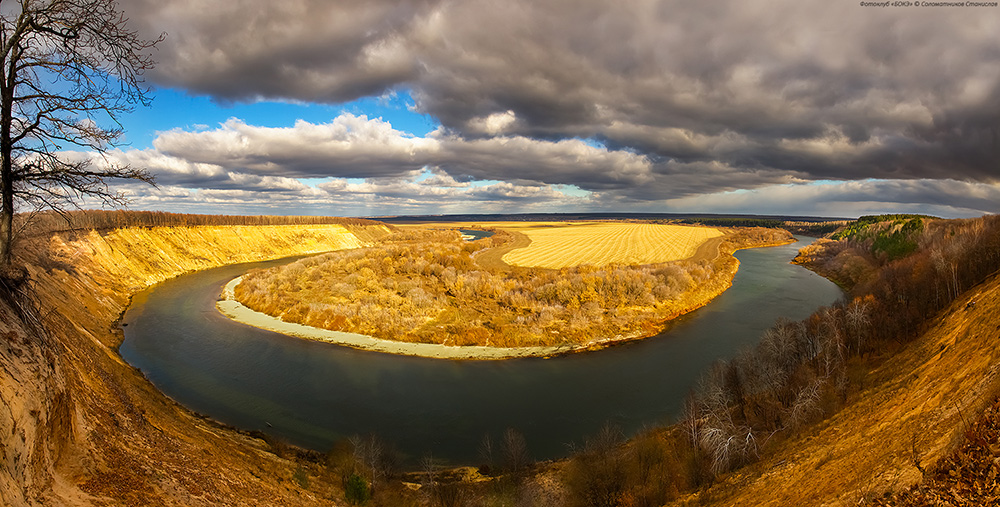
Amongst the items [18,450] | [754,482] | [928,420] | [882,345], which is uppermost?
[18,450]

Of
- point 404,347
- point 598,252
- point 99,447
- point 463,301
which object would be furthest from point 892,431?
point 598,252

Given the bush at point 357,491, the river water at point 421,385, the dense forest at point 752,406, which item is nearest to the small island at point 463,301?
the river water at point 421,385

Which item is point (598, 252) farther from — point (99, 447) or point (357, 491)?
point (99, 447)

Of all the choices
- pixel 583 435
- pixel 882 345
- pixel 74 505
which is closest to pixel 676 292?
pixel 882 345

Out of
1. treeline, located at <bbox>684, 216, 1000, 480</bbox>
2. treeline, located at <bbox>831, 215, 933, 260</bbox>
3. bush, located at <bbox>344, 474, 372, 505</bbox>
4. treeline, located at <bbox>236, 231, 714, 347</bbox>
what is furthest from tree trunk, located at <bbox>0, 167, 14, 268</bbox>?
treeline, located at <bbox>831, 215, 933, 260</bbox>

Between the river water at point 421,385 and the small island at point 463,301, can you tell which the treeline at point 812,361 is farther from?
the small island at point 463,301

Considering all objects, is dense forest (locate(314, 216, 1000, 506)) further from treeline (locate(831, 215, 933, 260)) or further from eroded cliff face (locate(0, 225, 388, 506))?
treeline (locate(831, 215, 933, 260))

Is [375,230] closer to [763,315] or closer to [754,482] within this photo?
[763,315]
